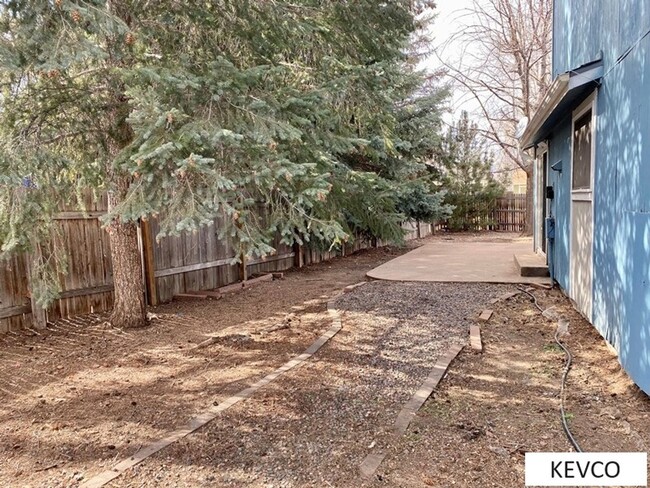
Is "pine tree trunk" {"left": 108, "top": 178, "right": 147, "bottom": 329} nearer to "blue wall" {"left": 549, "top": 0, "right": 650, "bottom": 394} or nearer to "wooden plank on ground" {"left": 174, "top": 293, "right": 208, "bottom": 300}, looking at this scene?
"wooden plank on ground" {"left": 174, "top": 293, "right": 208, "bottom": 300}

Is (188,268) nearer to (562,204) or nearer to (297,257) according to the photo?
(297,257)

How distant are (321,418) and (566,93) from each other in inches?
158

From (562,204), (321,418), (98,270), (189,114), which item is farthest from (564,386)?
(98,270)

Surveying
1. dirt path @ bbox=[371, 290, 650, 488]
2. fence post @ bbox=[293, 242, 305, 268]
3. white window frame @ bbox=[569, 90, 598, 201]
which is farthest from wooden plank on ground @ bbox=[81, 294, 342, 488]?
fence post @ bbox=[293, 242, 305, 268]

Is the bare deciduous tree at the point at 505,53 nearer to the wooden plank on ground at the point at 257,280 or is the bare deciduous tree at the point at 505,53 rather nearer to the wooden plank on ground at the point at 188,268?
the wooden plank on ground at the point at 257,280

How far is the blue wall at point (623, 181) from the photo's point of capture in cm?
344

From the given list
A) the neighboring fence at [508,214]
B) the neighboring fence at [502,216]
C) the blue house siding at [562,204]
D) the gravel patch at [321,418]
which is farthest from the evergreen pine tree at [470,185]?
the gravel patch at [321,418]

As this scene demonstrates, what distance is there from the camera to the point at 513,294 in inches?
266

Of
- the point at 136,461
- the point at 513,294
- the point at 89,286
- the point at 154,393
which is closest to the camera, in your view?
the point at 136,461

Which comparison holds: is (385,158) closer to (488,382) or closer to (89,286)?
(89,286)

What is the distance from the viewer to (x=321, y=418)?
127 inches

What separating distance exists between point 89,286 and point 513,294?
5.46 metres

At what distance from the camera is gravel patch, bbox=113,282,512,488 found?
2582 millimetres

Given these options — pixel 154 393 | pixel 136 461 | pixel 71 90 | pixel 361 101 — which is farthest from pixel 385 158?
pixel 136 461
